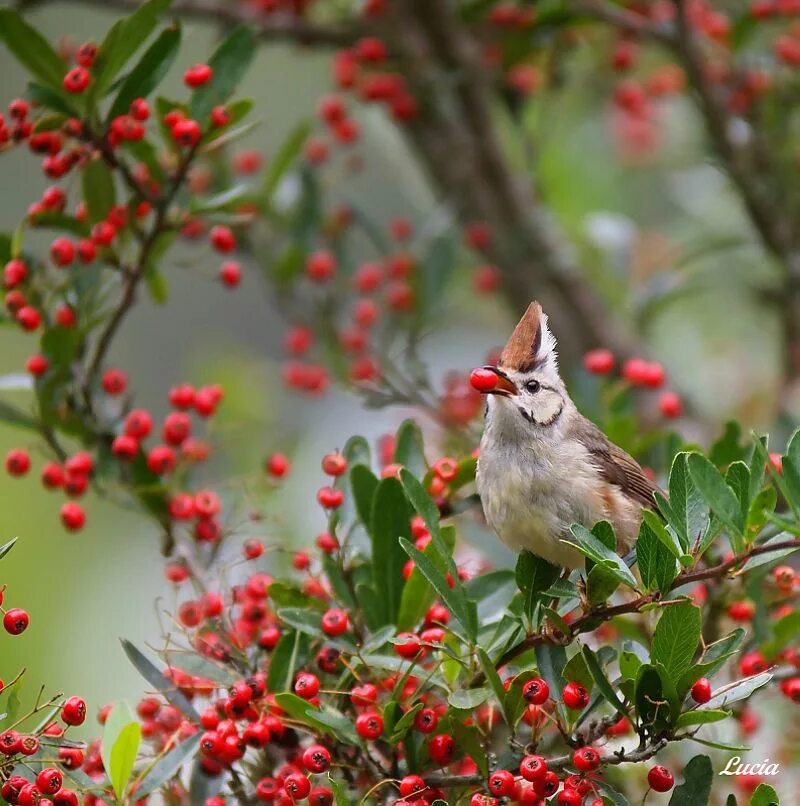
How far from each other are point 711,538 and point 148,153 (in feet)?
5.46

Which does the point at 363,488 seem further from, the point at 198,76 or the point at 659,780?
the point at 198,76

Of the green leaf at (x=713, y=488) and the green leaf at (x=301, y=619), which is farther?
the green leaf at (x=301, y=619)

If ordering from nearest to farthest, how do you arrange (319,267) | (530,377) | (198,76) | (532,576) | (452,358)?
(532,576) → (198,76) → (530,377) → (319,267) → (452,358)

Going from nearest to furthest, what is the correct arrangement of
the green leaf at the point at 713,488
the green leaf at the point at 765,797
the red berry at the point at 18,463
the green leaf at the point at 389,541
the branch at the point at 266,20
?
the green leaf at the point at 713,488
the green leaf at the point at 765,797
the green leaf at the point at 389,541
the red berry at the point at 18,463
the branch at the point at 266,20

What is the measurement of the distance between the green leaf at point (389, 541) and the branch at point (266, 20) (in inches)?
76.4

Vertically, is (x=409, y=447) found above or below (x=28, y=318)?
below

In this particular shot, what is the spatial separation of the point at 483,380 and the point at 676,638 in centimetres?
75

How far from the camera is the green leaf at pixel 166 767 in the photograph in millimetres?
2201

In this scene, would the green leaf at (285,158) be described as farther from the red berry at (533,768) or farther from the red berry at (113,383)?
the red berry at (533,768)

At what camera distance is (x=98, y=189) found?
115 inches

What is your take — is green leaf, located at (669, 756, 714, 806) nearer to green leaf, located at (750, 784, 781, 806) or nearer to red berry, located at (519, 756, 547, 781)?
green leaf, located at (750, 784, 781, 806)

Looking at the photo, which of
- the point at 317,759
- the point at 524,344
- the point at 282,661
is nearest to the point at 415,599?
the point at 282,661

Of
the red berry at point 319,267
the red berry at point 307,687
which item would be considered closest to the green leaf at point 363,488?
the red berry at point 307,687

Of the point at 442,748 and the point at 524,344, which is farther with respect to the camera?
the point at 524,344
